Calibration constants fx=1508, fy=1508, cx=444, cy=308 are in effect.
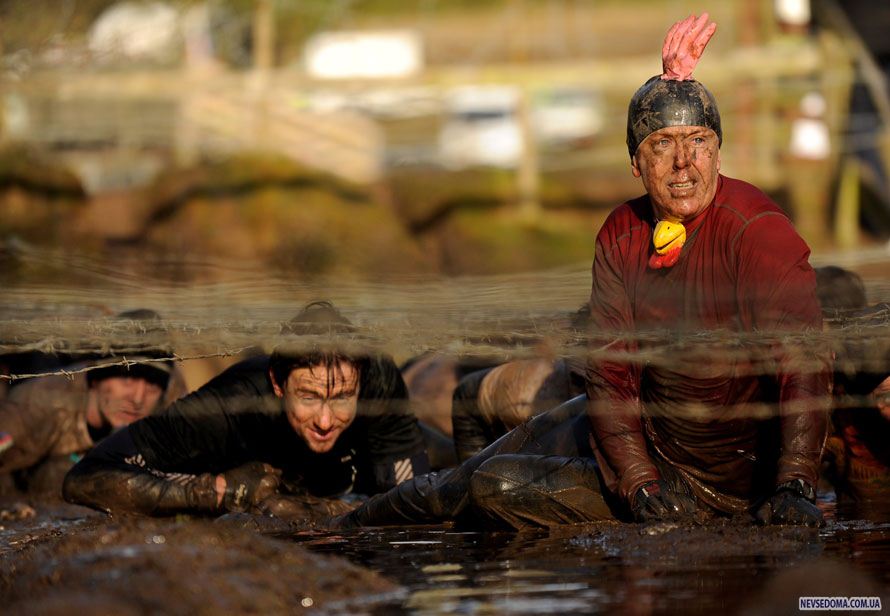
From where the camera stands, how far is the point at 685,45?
5500mm

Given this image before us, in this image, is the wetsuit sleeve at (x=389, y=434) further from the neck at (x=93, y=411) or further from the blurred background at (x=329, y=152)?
the blurred background at (x=329, y=152)

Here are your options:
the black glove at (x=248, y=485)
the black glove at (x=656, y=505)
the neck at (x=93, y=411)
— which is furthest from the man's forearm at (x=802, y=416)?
the neck at (x=93, y=411)

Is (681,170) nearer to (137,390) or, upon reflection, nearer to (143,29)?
(137,390)

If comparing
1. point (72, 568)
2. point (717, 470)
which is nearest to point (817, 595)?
point (717, 470)

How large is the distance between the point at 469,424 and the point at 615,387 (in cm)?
233

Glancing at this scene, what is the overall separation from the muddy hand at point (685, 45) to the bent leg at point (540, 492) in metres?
1.49

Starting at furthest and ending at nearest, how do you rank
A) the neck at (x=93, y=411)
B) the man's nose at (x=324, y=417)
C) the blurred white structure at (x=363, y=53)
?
the blurred white structure at (x=363, y=53) < the neck at (x=93, y=411) < the man's nose at (x=324, y=417)

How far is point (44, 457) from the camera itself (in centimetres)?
835

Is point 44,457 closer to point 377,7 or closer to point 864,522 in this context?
point 864,522

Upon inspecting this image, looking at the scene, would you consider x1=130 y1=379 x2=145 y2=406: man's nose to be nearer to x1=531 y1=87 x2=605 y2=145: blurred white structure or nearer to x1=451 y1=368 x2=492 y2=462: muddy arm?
x1=451 y1=368 x2=492 y2=462: muddy arm

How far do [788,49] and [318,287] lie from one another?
368 inches

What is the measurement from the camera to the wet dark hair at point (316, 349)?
6.32 meters

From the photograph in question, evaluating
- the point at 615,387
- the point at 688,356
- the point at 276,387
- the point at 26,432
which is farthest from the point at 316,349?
the point at 26,432

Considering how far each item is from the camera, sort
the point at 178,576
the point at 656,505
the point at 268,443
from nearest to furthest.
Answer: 1. the point at 178,576
2. the point at 656,505
3. the point at 268,443
